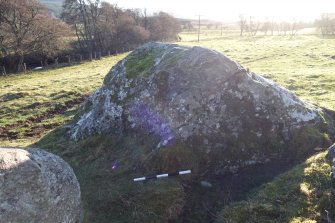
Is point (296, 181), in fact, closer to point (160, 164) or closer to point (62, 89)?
point (160, 164)

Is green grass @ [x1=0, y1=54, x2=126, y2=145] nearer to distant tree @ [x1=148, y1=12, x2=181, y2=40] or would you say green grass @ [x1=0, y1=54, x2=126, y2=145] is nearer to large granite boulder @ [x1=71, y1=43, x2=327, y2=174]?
large granite boulder @ [x1=71, y1=43, x2=327, y2=174]

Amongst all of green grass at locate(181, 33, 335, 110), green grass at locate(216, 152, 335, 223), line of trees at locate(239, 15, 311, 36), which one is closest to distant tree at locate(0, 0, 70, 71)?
green grass at locate(181, 33, 335, 110)

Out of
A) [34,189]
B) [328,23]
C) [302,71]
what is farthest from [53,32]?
[328,23]

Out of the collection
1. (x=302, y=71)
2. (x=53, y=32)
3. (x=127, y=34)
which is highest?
(x=53, y=32)

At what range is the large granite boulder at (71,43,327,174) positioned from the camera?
41.5ft

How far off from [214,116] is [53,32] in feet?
167

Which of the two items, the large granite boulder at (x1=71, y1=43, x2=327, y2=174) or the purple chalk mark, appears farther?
the purple chalk mark

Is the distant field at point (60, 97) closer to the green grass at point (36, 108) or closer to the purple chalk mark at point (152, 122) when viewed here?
the green grass at point (36, 108)

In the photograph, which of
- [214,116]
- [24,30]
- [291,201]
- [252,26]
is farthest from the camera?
[252,26]

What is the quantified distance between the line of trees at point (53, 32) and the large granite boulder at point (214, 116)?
45.9 meters

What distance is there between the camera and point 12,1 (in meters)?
51.9

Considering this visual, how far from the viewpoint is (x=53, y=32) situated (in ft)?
188

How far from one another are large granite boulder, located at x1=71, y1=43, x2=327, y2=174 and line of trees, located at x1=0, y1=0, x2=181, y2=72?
45857mm

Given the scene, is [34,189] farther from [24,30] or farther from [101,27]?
[101,27]
